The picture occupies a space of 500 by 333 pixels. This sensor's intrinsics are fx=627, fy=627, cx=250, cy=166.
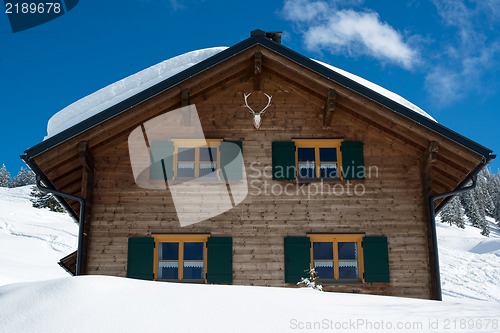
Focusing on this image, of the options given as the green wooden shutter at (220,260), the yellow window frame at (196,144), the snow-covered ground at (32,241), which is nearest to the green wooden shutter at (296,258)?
the green wooden shutter at (220,260)

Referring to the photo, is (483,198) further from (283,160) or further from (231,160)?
(231,160)

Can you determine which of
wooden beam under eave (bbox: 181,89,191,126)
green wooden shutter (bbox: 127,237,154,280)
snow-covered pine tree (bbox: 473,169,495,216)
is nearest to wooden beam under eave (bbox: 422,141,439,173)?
wooden beam under eave (bbox: 181,89,191,126)

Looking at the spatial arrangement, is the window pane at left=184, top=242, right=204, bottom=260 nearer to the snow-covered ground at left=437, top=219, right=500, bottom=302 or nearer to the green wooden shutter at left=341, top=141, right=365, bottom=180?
the green wooden shutter at left=341, top=141, right=365, bottom=180

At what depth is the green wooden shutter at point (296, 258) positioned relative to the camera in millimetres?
13852

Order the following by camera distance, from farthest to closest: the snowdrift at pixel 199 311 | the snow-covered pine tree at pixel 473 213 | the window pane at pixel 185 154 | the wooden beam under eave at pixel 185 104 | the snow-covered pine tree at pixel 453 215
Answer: the snow-covered pine tree at pixel 473 213
the snow-covered pine tree at pixel 453 215
the window pane at pixel 185 154
the wooden beam under eave at pixel 185 104
the snowdrift at pixel 199 311

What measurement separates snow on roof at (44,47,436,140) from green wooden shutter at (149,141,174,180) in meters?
26.5

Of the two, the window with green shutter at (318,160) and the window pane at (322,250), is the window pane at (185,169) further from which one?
the window pane at (322,250)

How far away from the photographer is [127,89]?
163ft

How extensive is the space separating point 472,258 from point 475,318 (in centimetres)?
4390

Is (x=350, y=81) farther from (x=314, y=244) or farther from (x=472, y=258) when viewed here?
(x=472, y=258)

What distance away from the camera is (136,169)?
14.7 meters

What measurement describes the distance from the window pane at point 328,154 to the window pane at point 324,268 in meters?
2.51

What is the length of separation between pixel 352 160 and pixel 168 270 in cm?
501

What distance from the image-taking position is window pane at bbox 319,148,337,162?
49.8 feet
